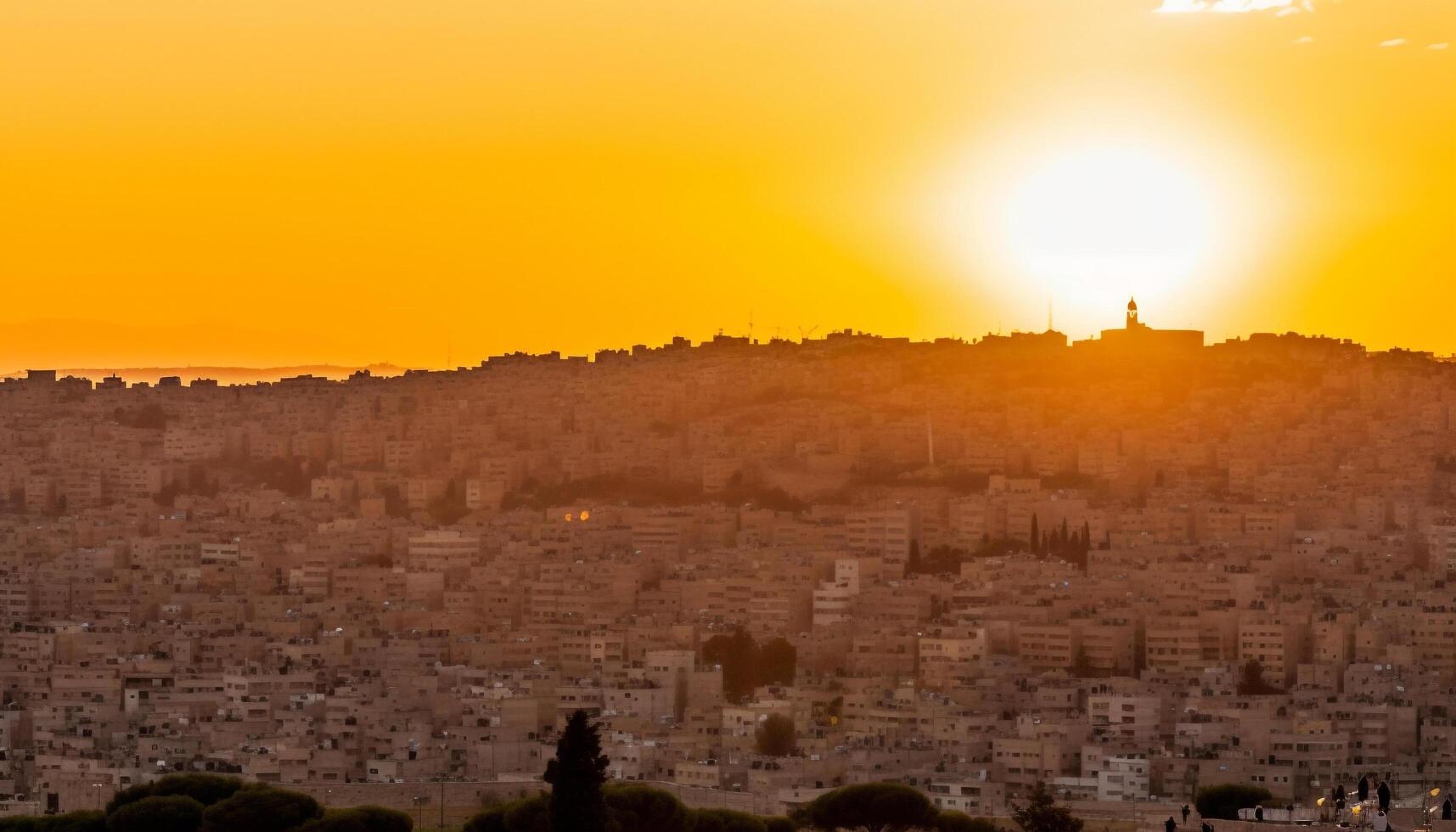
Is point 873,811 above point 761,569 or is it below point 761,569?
below

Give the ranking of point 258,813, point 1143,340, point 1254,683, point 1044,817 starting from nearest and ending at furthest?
point 258,813
point 1044,817
point 1254,683
point 1143,340

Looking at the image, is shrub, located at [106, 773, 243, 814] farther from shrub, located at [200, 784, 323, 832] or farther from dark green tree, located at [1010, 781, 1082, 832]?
dark green tree, located at [1010, 781, 1082, 832]

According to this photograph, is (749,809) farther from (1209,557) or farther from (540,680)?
(1209,557)

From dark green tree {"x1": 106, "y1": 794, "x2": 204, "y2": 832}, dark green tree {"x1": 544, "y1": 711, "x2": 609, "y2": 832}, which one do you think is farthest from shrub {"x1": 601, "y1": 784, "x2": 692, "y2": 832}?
dark green tree {"x1": 106, "y1": 794, "x2": 204, "y2": 832}

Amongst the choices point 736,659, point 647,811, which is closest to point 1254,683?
point 736,659

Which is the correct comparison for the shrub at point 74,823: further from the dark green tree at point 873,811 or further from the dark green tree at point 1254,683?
the dark green tree at point 1254,683

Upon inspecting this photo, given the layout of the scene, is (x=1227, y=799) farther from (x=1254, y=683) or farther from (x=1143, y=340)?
(x=1143, y=340)

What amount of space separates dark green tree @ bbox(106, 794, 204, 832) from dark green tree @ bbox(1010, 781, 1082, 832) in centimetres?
694

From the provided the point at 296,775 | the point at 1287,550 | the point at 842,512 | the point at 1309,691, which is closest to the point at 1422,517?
the point at 1287,550

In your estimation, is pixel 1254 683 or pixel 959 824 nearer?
pixel 959 824

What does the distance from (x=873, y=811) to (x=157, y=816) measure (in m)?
6.00

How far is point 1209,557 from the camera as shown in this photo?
54.1 meters

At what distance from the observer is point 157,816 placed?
107 ft

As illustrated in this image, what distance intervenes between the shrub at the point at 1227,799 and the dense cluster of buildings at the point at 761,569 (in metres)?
1.37
